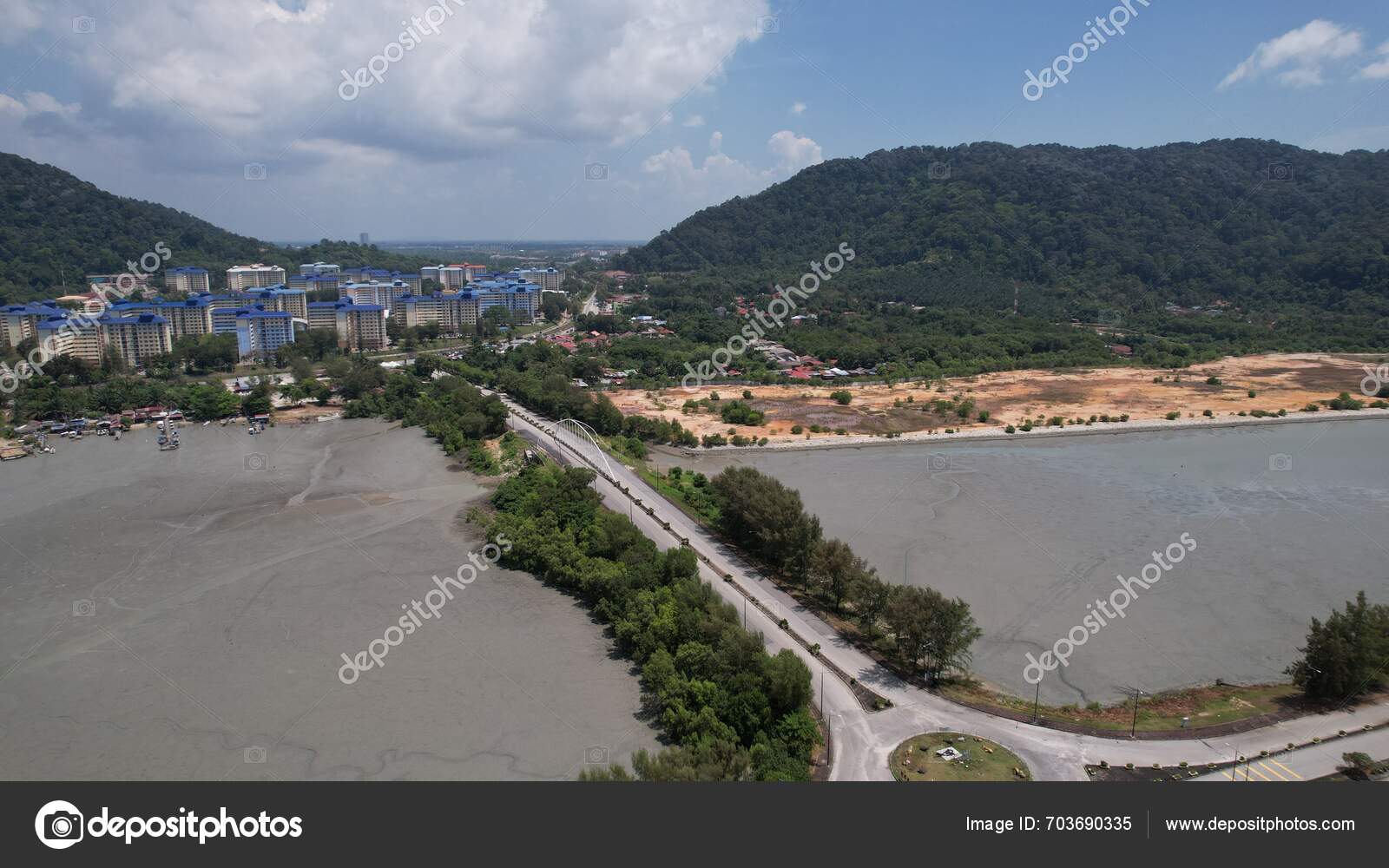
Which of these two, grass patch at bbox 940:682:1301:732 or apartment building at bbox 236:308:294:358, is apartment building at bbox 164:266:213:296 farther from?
grass patch at bbox 940:682:1301:732

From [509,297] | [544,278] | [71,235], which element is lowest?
[509,297]

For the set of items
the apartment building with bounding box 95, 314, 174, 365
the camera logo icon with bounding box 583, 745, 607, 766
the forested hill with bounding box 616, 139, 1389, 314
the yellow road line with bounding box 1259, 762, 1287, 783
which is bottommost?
the camera logo icon with bounding box 583, 745, 607, 766

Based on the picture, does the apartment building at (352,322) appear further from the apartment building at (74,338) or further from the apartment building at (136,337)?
the apartment building at (74,338)


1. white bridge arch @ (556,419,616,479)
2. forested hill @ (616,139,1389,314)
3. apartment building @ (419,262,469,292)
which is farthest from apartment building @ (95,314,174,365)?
forested hill @ (616,139,1389,314)

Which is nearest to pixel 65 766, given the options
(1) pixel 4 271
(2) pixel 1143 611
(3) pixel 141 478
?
(3) pixel 141 478

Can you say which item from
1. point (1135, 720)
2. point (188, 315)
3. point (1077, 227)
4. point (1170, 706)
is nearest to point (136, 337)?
point (188, 315)

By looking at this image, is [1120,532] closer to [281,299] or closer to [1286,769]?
[1286,769]

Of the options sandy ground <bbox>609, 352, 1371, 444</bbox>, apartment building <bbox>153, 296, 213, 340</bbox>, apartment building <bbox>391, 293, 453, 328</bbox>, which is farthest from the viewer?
apartment building <bbox>391, 293, 453, 328</bbox>
